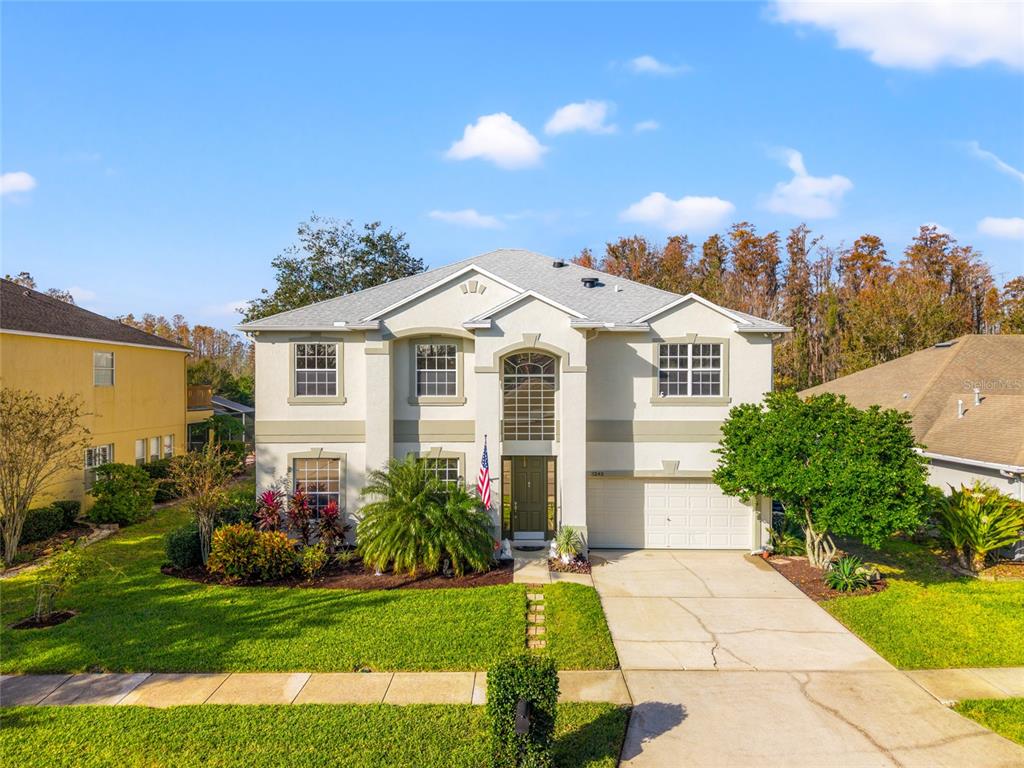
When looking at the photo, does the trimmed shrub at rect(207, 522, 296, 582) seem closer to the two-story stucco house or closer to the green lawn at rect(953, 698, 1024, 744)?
the two-story stucco house

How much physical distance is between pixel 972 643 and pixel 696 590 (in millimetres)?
4759

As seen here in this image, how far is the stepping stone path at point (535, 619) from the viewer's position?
10.2 metres

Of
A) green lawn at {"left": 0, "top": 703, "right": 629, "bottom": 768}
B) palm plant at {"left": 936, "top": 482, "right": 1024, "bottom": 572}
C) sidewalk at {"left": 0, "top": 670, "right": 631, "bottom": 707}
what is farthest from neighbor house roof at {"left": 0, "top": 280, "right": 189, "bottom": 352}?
palm plant at {"left": 936, "top": 482, "right": 1024, "bottom": 572}

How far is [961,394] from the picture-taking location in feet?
63.8

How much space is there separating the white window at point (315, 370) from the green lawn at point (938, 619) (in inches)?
501

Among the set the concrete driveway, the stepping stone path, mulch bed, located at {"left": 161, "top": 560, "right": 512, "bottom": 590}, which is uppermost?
mulch bed, located at {"left": 161, "top": 560, "right": 512, "bottom": 590}

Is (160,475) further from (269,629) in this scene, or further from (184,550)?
(269,629)

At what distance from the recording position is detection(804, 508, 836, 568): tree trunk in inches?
556

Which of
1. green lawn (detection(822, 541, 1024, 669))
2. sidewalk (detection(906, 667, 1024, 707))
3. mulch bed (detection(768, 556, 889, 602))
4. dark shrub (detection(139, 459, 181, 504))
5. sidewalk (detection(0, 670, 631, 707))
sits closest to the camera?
sidewalk (detection(0, 670, 631, 707))

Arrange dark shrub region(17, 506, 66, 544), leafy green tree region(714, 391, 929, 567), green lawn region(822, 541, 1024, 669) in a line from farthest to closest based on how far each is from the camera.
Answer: dark shrub region(17, 506, 66, 544)
leafy green tree region(714, 391, 929, 567)
green lawn region(822, 541, 1024, 669)

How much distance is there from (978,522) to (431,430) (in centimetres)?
1315

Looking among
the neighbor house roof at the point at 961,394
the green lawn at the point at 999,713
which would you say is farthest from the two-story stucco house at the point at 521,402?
the green lawn at the point at 999,713

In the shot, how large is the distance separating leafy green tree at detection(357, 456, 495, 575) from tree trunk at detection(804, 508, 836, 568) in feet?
25.3

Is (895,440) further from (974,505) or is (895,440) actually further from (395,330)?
(395,330)
